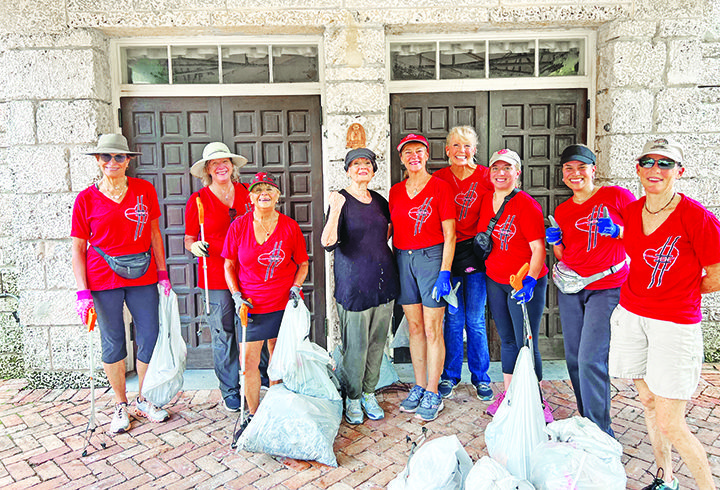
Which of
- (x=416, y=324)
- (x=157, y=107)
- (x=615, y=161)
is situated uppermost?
(x=157, y=107)

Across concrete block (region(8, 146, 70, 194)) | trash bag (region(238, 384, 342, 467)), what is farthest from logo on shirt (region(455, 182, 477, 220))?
concrete block (region(8, 146, 70, 194))

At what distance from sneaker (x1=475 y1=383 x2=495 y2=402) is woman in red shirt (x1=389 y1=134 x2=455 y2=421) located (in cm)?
43

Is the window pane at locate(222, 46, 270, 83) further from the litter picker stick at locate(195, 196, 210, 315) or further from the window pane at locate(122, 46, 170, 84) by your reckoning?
the litter picker stick at locate(195, 196, 210, 315)

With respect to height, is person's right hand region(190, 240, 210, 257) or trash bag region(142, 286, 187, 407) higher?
person's right hand region(190, 240, 210, 257)

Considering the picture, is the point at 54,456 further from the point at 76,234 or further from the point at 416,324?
the point at 416,324

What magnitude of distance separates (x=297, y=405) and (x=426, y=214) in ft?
5.27

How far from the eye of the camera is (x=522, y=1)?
444cm

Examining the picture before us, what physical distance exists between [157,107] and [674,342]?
451cm

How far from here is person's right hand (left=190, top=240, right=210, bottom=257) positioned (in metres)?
3.77

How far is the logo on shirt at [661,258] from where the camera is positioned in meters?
Answer: 2.66

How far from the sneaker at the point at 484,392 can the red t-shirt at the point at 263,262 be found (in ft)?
5.89

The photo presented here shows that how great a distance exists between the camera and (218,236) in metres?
3.95

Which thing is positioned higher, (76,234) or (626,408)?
(76,234)

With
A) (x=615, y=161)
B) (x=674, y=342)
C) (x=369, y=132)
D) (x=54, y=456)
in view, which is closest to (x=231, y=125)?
(x=369, y=132)
